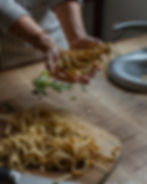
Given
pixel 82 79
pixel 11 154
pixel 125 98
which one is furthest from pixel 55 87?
pixel 11 154

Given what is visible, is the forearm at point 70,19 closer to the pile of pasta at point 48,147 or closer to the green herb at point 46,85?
the green herb at point 46,85

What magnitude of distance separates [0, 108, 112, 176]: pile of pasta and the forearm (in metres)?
0.49

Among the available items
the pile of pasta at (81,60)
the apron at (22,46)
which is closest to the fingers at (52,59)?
the pile of pasta at (81,60)

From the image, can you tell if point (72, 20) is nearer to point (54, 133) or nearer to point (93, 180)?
point (54, 133)

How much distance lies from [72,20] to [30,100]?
0.43 meters

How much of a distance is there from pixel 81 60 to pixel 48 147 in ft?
1.43

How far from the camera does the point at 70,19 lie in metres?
1.41

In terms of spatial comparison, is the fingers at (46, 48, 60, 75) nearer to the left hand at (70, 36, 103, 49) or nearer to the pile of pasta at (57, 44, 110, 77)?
the pile of pasta at (57, 44, 110, 77)

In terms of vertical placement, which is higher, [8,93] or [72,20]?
[72,20]

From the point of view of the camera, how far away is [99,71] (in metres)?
1.31

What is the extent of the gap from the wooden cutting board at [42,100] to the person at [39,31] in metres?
0.11

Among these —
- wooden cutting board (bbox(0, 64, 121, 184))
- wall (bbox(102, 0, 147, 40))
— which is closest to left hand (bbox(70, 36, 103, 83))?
wooden cutting board (bbox(0, 64, 121, 184))

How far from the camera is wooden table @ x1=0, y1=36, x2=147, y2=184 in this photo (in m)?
0.86

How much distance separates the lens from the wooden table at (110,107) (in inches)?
33.9
